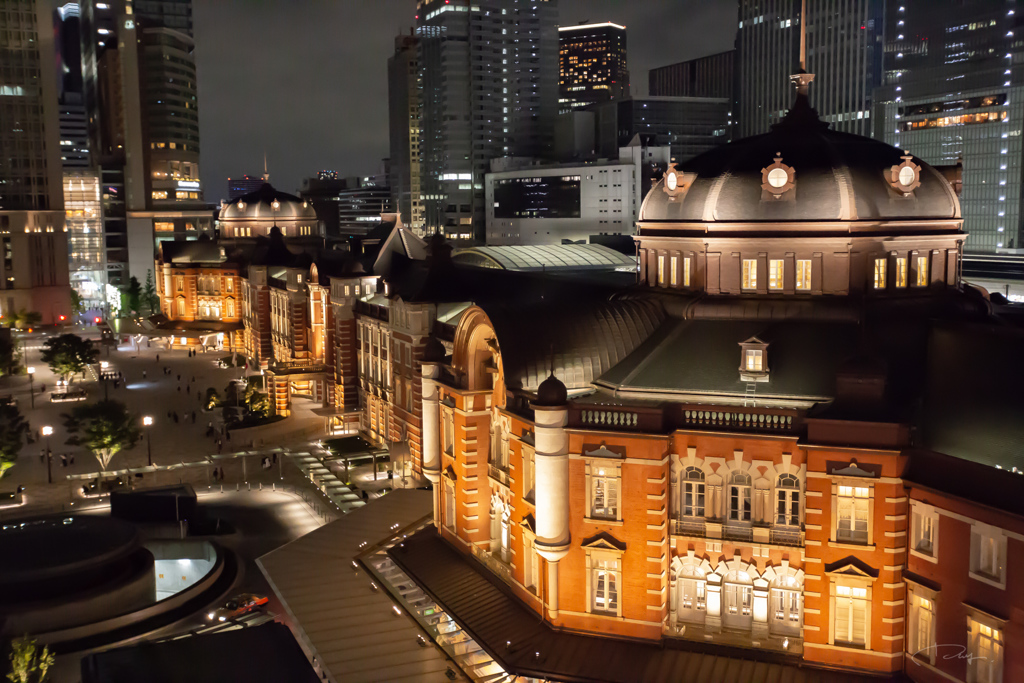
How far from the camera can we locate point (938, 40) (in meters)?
161

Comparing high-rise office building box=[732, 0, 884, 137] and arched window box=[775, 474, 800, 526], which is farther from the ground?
high-rise office building box=[732, 0, 884, 137]

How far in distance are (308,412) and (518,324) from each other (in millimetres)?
54557

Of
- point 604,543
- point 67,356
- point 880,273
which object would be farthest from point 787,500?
point 67,356

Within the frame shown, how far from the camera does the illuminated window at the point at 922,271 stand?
47.6 m

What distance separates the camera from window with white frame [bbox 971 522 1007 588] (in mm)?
33938

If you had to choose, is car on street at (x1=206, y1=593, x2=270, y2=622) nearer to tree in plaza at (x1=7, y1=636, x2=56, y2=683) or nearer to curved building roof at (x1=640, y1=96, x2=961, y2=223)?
tree in plaza at (x1=7, y1=636, x2=56, y2=683)

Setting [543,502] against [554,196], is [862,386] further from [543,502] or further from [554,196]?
[554,196]

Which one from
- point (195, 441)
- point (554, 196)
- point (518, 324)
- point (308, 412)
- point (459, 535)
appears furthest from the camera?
point (554, 196)

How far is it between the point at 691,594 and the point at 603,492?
5297 millimetres

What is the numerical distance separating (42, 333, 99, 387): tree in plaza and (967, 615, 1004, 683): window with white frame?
3880 inches

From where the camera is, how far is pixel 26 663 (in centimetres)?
4150

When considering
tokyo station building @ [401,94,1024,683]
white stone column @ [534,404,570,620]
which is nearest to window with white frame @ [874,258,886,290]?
tokyo station building @ [401,94,1024,683]

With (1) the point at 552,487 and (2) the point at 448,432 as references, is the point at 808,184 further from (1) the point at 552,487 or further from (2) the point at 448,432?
(2) the point at 448,432

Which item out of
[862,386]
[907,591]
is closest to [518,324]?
[862,386]
